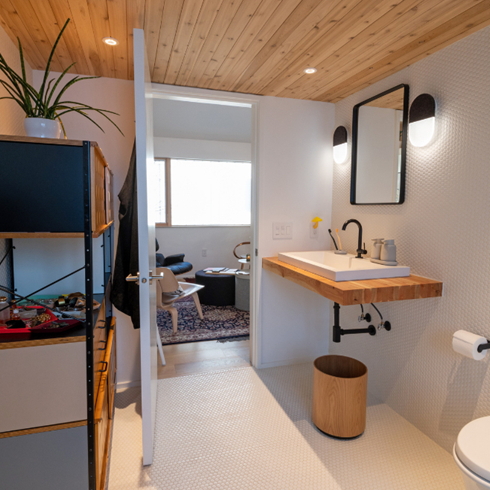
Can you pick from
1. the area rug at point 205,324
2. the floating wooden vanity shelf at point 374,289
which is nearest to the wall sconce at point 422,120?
the floating wooden vanity shelf at point 374,289

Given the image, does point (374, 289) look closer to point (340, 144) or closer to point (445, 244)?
point (445, 244)

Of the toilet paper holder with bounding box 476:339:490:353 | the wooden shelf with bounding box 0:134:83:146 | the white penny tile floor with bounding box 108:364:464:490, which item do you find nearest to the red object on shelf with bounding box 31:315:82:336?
the wooden shelf with bounding box 0:134:83:146

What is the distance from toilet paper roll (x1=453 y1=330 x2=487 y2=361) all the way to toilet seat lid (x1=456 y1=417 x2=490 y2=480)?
11.3 inches

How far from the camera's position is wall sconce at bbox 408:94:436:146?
1.84 metres

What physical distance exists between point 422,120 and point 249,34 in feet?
3.28

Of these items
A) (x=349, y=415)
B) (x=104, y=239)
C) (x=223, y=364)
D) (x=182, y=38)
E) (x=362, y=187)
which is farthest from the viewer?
(x=223, y=364)

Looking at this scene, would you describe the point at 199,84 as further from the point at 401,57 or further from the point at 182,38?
the point at 401,57

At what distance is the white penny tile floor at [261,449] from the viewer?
161cm

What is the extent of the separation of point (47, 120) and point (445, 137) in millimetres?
1792

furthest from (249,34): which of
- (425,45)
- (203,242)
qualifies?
(203,242)

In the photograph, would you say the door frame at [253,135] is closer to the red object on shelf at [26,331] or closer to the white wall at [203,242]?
the red object on shelf at [26,331]

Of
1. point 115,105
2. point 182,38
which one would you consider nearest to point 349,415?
point 182,38

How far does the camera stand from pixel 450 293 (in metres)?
1.80

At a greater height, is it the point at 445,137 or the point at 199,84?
the point at 199,84
